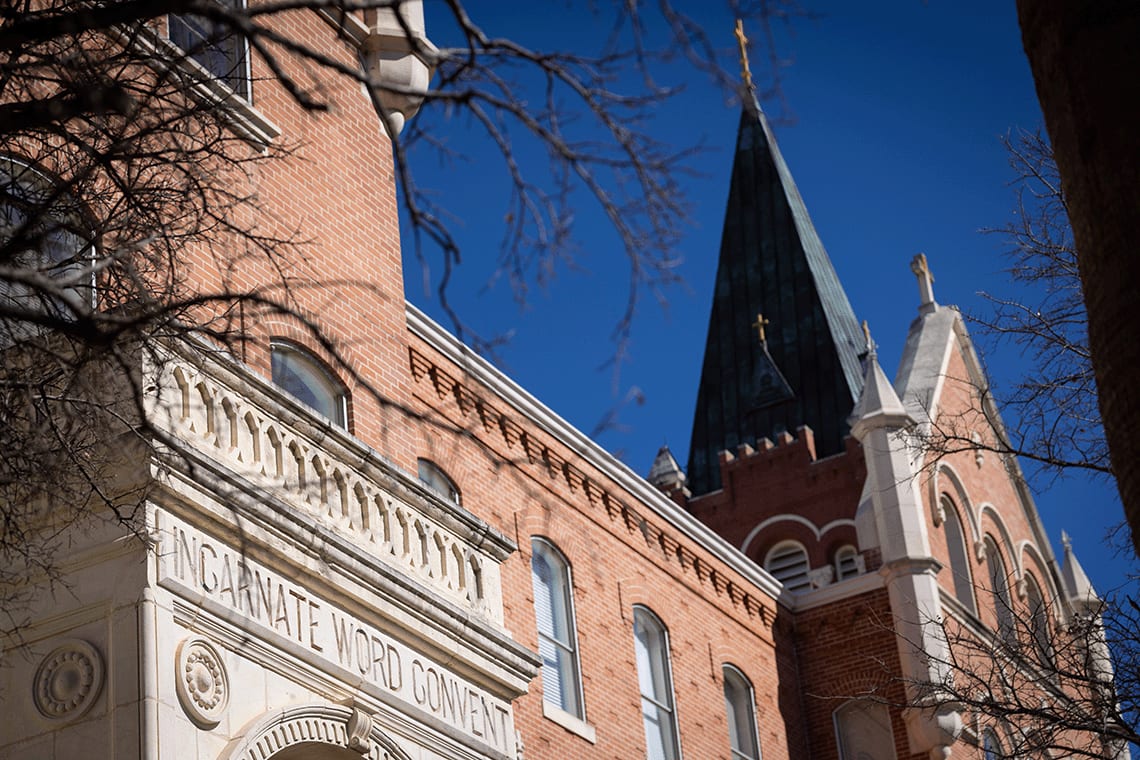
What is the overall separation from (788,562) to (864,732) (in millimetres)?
13125

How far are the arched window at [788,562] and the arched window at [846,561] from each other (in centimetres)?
80

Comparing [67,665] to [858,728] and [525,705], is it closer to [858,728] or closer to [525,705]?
[525,705]

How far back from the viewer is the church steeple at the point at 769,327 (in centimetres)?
4634

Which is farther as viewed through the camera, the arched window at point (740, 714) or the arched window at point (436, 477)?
the arched window at point (740, 714)

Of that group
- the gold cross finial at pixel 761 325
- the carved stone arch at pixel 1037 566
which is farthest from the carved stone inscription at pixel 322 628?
the gold cross finial at pixel 761 325

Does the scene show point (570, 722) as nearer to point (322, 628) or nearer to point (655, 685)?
point (655, 685)

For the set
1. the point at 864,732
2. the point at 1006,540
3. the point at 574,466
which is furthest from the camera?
Answer: the point at 1006,540

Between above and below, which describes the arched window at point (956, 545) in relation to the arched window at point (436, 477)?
above

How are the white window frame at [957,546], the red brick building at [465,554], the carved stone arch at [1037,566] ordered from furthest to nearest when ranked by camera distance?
the carved stone arch at [1037,566] → the white window frame at [957,546] → the red brick building at [465,554]

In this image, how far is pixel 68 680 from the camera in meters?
10.1

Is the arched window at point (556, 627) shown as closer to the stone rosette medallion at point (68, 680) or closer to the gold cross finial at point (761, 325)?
the stone rosette medallion at point (68, 680)

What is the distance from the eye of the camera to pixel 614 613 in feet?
78.0

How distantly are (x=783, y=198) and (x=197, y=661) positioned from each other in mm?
43649

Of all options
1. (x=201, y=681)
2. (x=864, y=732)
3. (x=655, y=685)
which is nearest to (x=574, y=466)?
(x=655, y=685)
